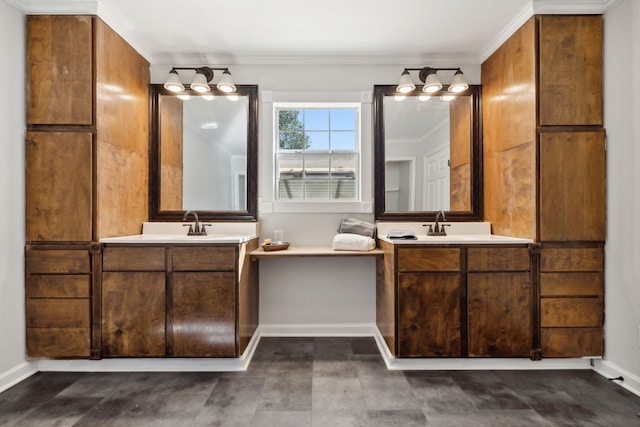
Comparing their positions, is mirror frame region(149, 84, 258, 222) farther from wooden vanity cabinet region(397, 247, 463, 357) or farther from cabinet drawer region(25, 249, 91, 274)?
wooden vanity cabinet region(397, 247, 463, 357)

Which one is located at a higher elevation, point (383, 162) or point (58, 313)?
point (383, 162)

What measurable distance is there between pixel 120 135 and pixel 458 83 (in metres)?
2.84

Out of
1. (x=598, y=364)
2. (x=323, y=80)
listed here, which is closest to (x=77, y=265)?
(x=323, y=80)

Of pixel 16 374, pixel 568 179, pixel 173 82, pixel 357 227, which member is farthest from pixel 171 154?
pixel 568 179

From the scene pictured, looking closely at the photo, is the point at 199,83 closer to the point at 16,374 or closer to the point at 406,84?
the point at 406,84

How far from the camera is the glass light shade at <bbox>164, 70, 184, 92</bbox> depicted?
2896 millimetres

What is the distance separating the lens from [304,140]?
10.4 feet

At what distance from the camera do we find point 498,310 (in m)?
2.36

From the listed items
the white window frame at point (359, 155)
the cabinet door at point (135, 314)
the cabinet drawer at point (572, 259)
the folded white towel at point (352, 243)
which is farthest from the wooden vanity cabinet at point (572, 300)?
the cabinet door at point (135, 314)

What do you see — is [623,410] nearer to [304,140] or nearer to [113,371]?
[304,140]

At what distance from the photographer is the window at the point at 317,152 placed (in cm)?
315

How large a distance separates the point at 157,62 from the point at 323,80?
5.02 ft

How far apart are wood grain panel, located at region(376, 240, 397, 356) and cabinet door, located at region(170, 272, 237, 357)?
3.68 feet

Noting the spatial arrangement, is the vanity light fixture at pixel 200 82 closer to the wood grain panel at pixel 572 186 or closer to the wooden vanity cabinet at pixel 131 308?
the wooden vanity cabinet at pixel 131 308
